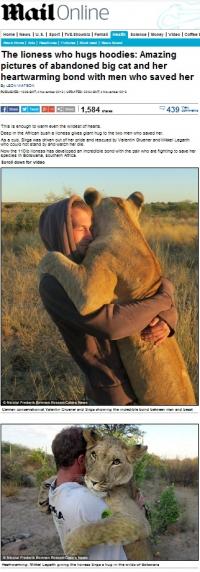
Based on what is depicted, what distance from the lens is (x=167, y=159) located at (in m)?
5.37

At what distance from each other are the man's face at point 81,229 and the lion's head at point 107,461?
1188 mm

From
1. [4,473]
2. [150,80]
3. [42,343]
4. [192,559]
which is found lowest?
[192,559]

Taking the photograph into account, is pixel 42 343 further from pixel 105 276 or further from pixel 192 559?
pixel 192 559

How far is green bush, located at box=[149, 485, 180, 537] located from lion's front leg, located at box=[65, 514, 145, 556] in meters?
0.50

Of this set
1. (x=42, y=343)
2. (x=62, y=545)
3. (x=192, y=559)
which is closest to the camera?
(x=62, y=545)

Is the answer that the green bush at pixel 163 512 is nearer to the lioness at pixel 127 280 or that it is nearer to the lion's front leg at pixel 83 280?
the lioness at pixel 127 280

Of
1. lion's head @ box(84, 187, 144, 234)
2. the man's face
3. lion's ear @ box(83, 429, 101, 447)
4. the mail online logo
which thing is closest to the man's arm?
the man's face

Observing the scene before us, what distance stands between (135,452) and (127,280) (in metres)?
1.11

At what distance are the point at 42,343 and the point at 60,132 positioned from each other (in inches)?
77.8

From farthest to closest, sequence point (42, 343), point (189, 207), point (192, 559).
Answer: point (42, 343)
point (189, 207)
point (192, 559)

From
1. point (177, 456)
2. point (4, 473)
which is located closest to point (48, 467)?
point (4, 473)

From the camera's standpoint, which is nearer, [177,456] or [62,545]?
[62,545]

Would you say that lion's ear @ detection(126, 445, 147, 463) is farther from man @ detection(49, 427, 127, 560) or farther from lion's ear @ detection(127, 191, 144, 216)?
lion's ear @ detection(127, 191, 144, 216)

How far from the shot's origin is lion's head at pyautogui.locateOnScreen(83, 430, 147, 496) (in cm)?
474
